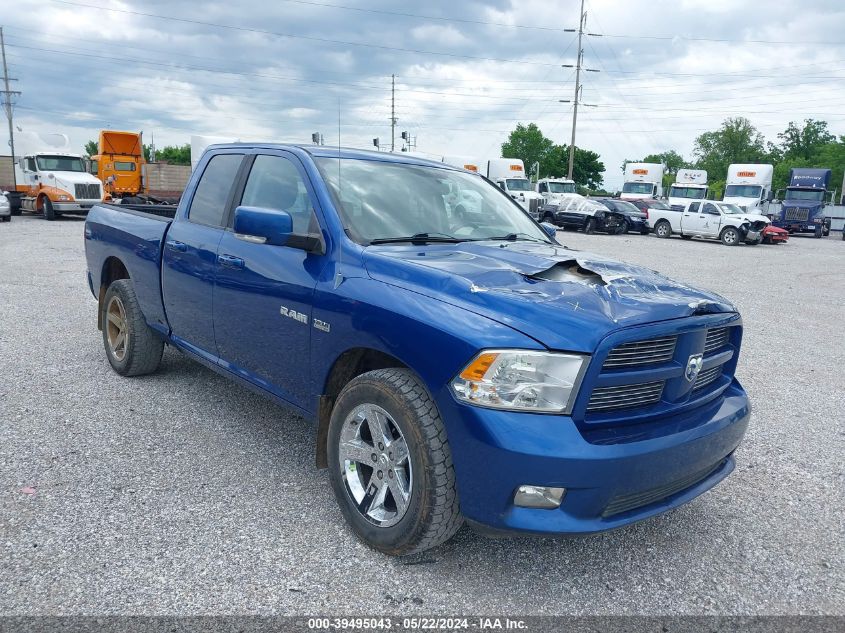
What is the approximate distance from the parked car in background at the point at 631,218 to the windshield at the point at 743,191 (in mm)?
6159

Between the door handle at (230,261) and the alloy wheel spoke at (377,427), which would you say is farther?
the door handle at (230,261)

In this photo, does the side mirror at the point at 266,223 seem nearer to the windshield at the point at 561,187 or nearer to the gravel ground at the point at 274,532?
the gravel ground at the point at 274,532

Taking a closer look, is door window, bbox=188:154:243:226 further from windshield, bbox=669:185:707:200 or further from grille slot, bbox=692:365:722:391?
windshield, bbox=669:185:707:200

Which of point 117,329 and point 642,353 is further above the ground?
point 642,353

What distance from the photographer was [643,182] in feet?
130

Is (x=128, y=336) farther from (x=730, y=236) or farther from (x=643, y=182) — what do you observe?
(x=643, y=182)

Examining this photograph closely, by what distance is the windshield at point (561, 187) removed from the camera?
35.9 metres

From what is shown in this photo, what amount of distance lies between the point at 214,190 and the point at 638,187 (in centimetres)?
3888

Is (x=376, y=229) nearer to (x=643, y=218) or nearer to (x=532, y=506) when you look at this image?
(x=532, y=506)

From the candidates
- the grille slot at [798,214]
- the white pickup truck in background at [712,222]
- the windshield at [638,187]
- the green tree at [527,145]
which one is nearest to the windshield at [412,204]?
the white pickup truck in background at [712,222]

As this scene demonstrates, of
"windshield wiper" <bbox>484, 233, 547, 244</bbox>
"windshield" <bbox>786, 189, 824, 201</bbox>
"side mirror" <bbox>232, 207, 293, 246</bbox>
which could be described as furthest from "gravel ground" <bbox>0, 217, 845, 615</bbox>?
"windshield" <bbox>786, 189, 824, 201</bbox>

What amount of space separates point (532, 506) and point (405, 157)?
260cm

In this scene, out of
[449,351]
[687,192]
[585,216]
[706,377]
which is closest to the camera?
[449,351]

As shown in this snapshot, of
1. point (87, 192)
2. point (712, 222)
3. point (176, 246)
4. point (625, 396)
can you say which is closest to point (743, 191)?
point (712, 222)
